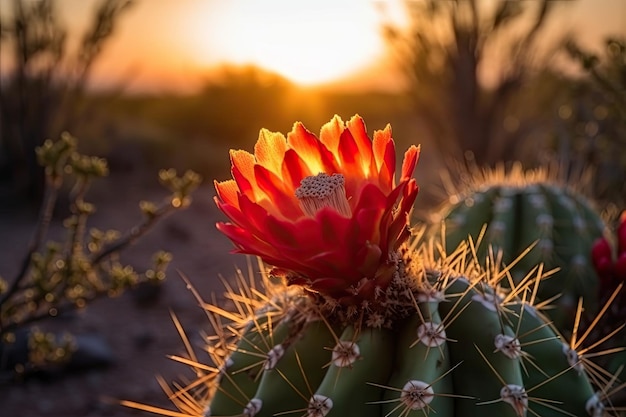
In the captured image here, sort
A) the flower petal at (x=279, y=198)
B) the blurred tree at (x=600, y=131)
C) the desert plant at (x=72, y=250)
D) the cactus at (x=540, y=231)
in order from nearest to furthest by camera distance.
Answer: the flower petal at (x=279, y=198) < the cactus at (x=540, y=231) < the desert plant at (x=72, y=250) < the blurred tree at (x=600, y=131)

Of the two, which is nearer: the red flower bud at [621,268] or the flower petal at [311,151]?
the flower petal at [311,151]

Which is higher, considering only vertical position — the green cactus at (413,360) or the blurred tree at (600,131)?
the green cactus at (413,360)

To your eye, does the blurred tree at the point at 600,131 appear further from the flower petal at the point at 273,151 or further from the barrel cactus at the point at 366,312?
the flower petal at the point at 273,151

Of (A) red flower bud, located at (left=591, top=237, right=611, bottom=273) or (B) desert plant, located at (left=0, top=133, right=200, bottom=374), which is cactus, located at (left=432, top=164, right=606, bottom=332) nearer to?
(A) red flower bud, located at (left=591, top=237, right=611, bottom=273)

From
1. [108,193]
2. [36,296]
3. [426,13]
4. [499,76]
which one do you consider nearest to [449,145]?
[499,76]

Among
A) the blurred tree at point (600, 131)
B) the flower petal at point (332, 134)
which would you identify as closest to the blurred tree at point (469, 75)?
the blurred tree at point (600, 131)

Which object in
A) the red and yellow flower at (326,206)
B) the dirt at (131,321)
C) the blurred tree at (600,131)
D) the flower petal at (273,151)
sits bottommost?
the dirt at (131,321)

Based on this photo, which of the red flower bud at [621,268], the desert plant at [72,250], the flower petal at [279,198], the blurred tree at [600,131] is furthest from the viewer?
the blurred tree at [600,131]
